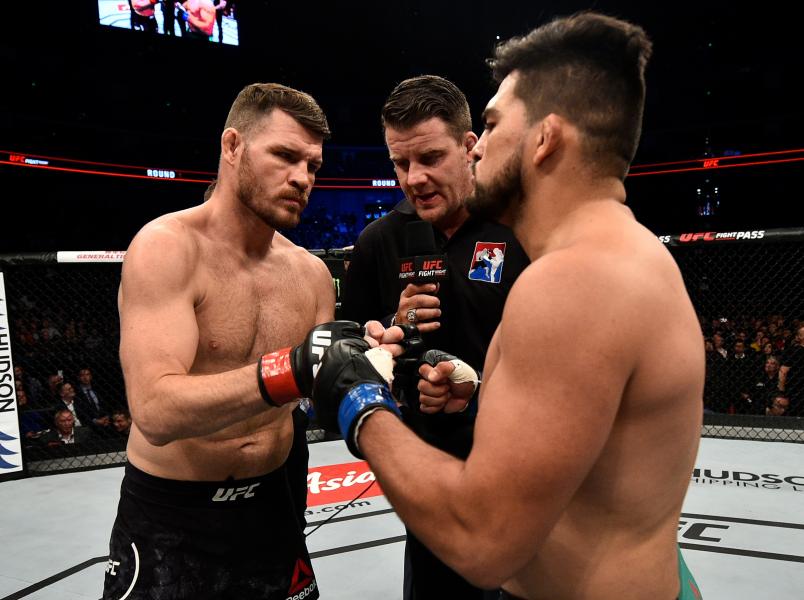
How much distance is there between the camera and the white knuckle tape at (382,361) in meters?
1.26

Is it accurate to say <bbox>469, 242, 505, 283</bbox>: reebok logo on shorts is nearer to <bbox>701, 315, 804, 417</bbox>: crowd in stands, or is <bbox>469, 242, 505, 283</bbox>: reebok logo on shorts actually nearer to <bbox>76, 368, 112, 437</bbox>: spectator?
<bbox>701, 315, 804, 417</bbox>: crowd in stands

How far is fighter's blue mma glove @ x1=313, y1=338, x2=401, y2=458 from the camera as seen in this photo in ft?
3.37

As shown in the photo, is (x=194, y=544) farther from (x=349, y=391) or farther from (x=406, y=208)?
(x=406, y=208)

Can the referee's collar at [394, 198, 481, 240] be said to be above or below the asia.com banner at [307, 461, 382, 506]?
above

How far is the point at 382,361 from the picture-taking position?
1.29 metres

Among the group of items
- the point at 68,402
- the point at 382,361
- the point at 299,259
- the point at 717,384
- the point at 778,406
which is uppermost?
the point at 299,259

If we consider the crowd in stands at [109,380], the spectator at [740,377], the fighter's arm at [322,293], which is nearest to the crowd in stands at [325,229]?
the crowd in stands at [109,380]

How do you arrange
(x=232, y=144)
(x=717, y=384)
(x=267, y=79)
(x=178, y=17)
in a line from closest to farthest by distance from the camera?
1. (x=232, y=144)
2. (x=717, y=384)
3. (x=178, y=17)
4. (x=267, y=79)

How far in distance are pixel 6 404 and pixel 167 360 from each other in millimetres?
3244

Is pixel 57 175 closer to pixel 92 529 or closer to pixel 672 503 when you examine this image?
pixel 92 529

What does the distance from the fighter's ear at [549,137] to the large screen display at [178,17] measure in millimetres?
14306

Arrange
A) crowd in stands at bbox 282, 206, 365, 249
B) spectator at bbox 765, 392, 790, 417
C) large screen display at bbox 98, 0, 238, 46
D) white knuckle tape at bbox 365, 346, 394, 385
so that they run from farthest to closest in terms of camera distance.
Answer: crowd in stands at bbox 282, 206, 365, 249, large screen display at bbox 98, 0, 238, 46, spectator at bbox 765, 392, 790, 417, white knuckle tape at bbox 365, 346, 394, 385

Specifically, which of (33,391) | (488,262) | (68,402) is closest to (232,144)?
(488,262)

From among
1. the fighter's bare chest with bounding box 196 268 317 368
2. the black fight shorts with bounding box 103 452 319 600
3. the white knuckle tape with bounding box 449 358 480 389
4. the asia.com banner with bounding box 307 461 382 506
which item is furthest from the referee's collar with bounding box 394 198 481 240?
the asia.com banner with bounding box 307 461 382 506
